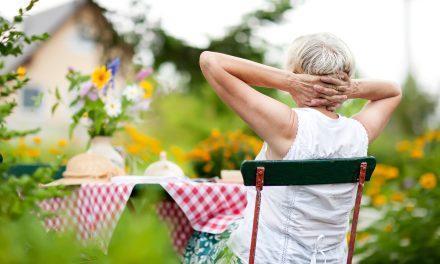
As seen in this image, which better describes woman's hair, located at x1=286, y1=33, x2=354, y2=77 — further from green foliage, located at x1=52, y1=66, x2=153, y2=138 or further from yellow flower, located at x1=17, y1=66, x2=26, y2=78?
green foliage, located at x1=52, y1=66, x2=153, y2=138

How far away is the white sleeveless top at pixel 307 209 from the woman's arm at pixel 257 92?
0.17ft

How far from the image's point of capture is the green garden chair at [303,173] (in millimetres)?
2049

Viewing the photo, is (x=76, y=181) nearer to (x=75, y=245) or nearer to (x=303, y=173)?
(x=303, y=173)

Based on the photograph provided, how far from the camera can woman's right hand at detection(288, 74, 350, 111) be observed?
7.38 feet

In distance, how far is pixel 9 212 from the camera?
1.15 meters

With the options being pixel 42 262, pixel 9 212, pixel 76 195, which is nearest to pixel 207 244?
pixel 76 195

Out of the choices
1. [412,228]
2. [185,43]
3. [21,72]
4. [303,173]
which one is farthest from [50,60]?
[303,173]

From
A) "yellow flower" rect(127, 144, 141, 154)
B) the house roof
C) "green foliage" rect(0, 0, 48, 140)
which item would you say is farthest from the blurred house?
"green foliage" rect(0, 0, 48, 140)

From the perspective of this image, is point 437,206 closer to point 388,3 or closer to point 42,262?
point 42,262

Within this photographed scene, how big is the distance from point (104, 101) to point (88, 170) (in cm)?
60

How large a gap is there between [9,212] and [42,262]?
39 cm

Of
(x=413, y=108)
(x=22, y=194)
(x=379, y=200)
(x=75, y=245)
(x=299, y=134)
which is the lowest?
(x=413, y=108)

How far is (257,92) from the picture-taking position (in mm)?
2143

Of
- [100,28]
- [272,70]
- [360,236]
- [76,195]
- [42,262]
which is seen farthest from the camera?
[100,28]
